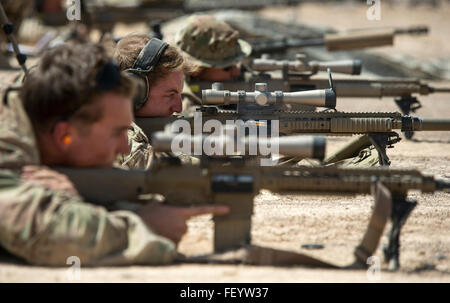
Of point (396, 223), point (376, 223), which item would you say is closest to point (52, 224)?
point (376, 223)

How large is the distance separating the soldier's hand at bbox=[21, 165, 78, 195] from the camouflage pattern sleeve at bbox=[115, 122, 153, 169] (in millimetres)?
1547

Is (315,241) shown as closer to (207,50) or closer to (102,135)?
(102,135)

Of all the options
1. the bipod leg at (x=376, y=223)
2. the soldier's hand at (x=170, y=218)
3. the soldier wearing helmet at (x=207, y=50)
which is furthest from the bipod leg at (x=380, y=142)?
the soldier's hand at (x=170, y=218)

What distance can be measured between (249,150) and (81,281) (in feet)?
3.94

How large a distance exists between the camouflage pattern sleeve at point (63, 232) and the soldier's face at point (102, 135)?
0.24 m

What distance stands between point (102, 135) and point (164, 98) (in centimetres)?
225

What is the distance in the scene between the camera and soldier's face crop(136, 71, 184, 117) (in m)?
6.39

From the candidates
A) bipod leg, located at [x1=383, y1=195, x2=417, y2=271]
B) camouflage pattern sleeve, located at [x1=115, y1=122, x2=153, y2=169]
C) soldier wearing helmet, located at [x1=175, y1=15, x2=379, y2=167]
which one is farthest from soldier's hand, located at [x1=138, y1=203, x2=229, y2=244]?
soldier wearing helmet, located at [x1=175, y1=15, x2=379, y2=167]

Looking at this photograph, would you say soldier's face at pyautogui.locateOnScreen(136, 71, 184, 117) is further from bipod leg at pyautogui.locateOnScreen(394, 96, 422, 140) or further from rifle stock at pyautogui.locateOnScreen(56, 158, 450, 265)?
bipod leg at pyautogui.locateOnScreen(394, 96, 422, 140)

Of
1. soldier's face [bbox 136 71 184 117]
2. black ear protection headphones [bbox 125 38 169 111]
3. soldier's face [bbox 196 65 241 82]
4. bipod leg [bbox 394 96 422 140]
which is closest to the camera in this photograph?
black ear protection headphones [bbox 125 38 169 111]

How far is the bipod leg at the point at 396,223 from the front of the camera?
15.3ft

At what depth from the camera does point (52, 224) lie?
4.00 meters
